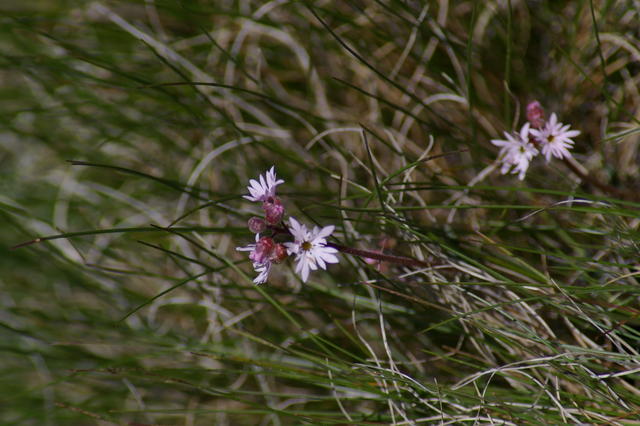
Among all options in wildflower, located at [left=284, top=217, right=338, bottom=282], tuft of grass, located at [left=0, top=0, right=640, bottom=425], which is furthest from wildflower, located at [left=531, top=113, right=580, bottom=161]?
wildflower, located at [left=284, top=217, right=338, bottom=282]

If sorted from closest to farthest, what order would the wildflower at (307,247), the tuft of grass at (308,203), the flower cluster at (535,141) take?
the wildflower at (307,247)
the flower cluster at (535,141)
the tuft of grass at (308,203)

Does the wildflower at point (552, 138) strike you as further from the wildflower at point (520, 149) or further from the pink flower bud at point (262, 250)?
the pink flower bud at point (262, 250)

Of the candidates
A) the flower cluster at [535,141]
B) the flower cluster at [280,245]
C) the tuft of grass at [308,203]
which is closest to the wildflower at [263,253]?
the flower cluster at [280,245]

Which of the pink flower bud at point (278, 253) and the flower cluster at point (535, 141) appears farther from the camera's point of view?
the flower cluster at point (535, 141)

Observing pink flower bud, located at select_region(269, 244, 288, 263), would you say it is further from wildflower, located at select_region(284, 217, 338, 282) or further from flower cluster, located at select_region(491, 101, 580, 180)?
flower cluster, located at select_region(491, 101, 580, 180)

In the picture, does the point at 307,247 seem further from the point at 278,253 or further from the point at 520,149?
the point at 520,149

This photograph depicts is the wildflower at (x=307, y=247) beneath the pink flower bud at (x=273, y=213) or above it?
beneath

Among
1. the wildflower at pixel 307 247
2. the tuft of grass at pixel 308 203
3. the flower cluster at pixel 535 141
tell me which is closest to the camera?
the wildflower at pixel 307 247

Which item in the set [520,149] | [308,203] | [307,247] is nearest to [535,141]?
[520,149]
